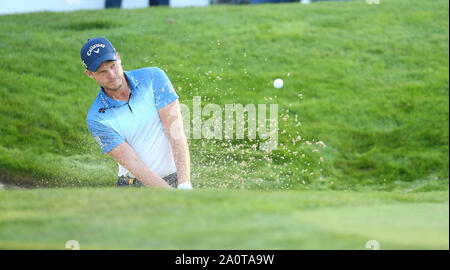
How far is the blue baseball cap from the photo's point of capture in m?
4.26

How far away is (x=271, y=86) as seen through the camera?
11.1m

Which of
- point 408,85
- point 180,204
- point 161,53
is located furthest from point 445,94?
point 180,204

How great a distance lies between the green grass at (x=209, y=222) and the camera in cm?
267

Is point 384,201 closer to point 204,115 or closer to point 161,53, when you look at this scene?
point 204,115

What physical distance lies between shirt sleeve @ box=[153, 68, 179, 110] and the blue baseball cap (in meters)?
0.36

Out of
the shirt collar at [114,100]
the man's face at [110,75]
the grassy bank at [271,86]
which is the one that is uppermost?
the man's face at [110,75]

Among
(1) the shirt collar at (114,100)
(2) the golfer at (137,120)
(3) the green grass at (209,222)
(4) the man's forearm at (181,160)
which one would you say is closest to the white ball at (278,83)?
(2) the golfer at (137,120)

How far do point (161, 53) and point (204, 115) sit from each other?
8.17 feet

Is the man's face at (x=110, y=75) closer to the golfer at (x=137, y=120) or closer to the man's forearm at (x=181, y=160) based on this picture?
the golfer at (x=137, y=120)

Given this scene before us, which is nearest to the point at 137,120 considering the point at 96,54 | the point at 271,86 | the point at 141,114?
the point at 141,114

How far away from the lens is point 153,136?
4.55 metres

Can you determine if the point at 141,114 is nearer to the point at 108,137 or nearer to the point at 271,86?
the point at 108,137

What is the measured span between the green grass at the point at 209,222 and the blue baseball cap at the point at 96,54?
92 cm

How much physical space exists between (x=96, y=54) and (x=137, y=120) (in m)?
0.56
